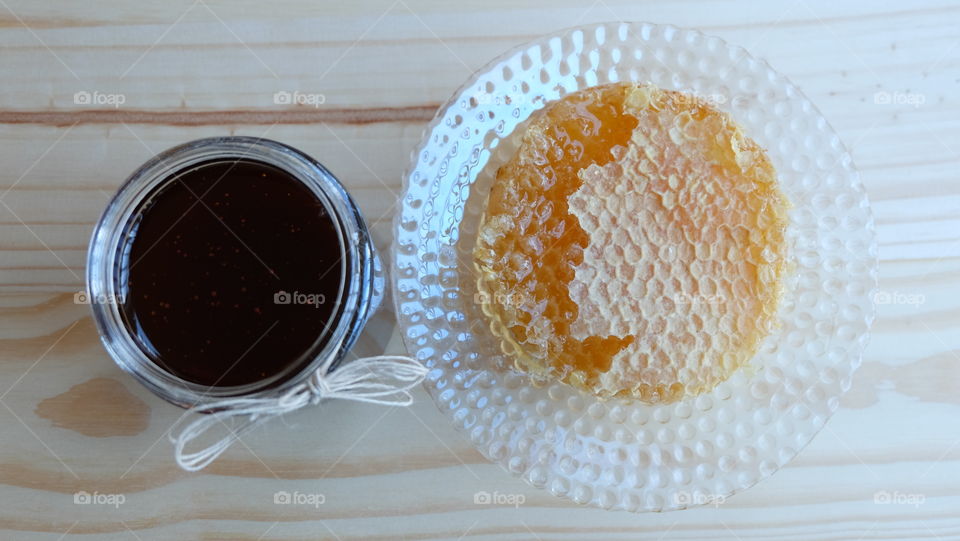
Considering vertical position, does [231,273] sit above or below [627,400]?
above

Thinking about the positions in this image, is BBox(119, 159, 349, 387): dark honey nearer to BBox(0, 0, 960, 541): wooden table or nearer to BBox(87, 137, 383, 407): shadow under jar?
BBox(87, 137, 383, 407): shadow under jar

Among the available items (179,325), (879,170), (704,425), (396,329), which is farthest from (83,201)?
(879,170)

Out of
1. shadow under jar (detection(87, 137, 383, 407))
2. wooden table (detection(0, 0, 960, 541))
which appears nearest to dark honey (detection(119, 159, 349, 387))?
shadow under jar (detection(87, 137, 383, 407))

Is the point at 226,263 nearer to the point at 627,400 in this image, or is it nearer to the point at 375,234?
the point at 375,234

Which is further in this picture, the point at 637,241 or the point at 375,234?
the point at 375,234

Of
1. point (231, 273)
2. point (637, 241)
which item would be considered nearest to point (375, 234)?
point (231, 273)

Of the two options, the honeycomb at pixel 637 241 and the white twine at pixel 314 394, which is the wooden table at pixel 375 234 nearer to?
the white twine at pixel 314 394

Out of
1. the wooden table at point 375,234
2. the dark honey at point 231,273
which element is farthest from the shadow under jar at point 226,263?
the wooden table at point 375,234
